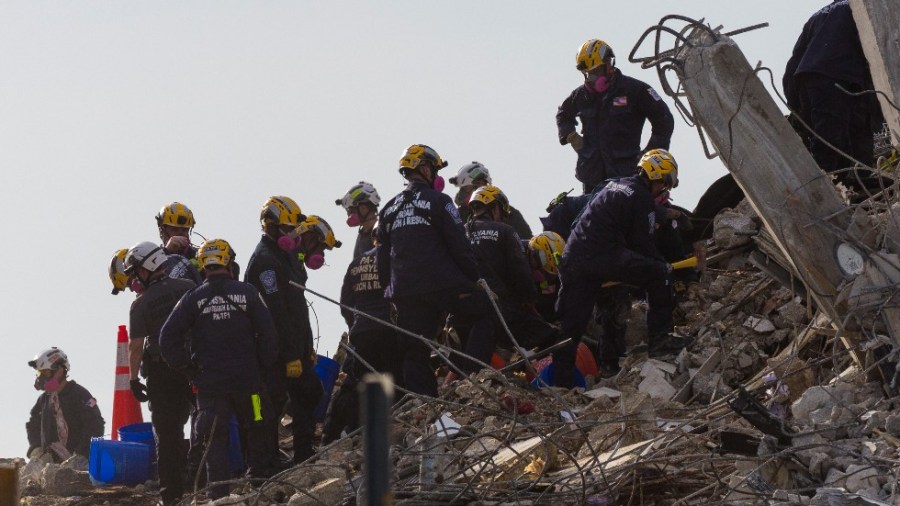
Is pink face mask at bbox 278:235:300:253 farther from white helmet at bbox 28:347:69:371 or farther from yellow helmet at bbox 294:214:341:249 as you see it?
white helmet at bbox 28:347:69:371

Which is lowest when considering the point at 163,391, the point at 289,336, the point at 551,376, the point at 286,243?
the point at 551,376

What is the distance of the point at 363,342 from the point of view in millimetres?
12484

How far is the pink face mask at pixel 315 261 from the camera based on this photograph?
1329cm

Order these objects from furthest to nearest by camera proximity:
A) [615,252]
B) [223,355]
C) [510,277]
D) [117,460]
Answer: [510,277], [615,252], [117,460], [223,355]

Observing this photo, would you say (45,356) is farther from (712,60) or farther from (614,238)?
(712,60)

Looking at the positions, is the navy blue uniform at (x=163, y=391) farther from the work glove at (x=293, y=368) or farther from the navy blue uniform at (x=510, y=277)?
the navy blue uniform at (x=510, y=277)

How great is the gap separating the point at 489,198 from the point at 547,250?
2.22ft

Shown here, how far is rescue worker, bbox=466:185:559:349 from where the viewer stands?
13.1m

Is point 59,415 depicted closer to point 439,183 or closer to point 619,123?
point 439,183

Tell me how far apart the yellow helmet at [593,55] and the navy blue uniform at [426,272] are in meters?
2.70

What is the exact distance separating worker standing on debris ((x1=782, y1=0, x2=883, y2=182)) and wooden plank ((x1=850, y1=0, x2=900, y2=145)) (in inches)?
Result: 115

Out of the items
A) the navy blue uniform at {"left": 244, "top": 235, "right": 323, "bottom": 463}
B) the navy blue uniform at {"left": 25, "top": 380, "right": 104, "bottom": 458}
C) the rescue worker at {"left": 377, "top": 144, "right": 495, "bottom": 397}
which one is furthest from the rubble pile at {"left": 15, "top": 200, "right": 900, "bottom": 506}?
the navy blue uniform at {"left": 25, "top": 380, "right": 104, "bottom": 458}

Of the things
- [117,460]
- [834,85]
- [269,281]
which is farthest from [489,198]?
[117,460]

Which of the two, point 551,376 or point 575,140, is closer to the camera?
point 551,376
